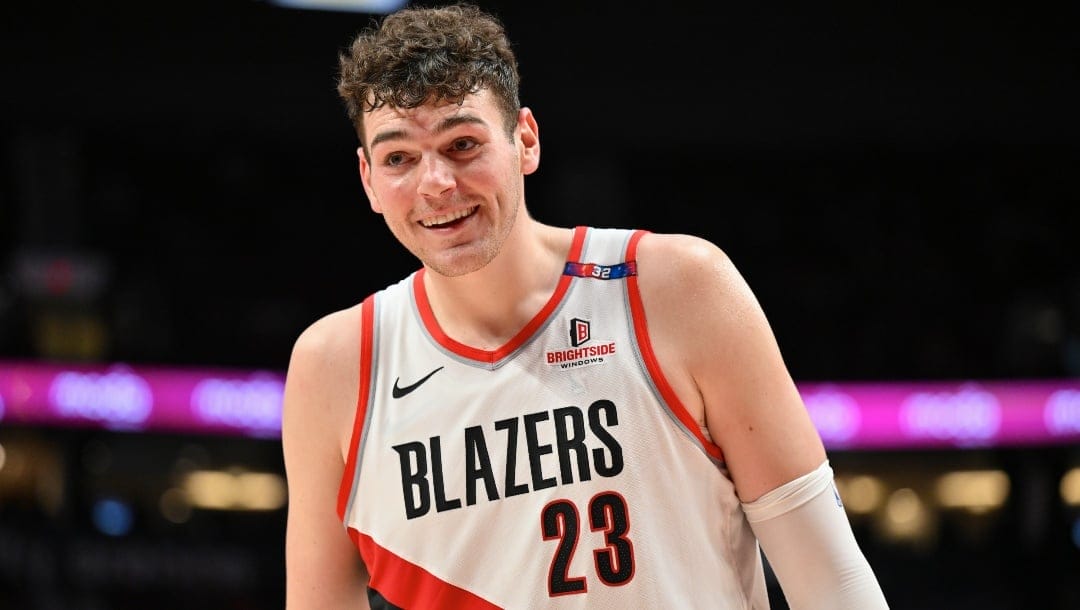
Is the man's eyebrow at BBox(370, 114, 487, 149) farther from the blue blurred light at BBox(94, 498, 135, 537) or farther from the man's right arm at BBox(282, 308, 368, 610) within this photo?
the blue blurred light at BBox(94, 498, 135, 537)

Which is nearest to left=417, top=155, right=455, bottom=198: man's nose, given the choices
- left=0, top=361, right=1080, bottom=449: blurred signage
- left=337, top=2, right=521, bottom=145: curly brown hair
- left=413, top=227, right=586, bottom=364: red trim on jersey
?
left=337, top=2, right=521, bottom=145: curly brown hair

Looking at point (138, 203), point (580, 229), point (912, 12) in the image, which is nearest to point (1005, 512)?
point (912, 12)

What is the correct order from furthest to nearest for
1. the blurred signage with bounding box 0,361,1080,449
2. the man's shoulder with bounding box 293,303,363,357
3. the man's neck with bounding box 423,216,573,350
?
1. the blurred signage with bounding box 0,361,1080,449
2. the man's shoulder with bounding box 293,303,363,357
3. the man's neck with bounding box 423,216,573,350

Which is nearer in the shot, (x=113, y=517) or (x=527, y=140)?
(x=527, y=140)

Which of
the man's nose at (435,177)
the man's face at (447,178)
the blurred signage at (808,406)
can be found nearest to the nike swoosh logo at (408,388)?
the man's face at (447,178)

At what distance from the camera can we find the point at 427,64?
2.44 m

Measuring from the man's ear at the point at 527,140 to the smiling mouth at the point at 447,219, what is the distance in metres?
0.21

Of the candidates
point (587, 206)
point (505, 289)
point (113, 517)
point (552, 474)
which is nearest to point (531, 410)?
point (552, 474)

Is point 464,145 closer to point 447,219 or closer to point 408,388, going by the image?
point 447,219

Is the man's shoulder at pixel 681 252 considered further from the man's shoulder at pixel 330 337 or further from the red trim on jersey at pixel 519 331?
the man's shoulder at pixel 330 337

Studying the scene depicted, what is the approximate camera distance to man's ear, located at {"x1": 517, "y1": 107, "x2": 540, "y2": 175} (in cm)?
262

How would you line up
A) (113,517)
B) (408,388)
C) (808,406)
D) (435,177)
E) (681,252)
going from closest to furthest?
(435,177)
(681,252)
(408,388)
(808,406)
(113,517)

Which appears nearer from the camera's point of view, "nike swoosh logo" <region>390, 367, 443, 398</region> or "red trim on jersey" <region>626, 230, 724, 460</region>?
"red trim on jersey" <region>626, 230, 724, 460</region>

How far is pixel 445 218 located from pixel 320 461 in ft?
2.03
